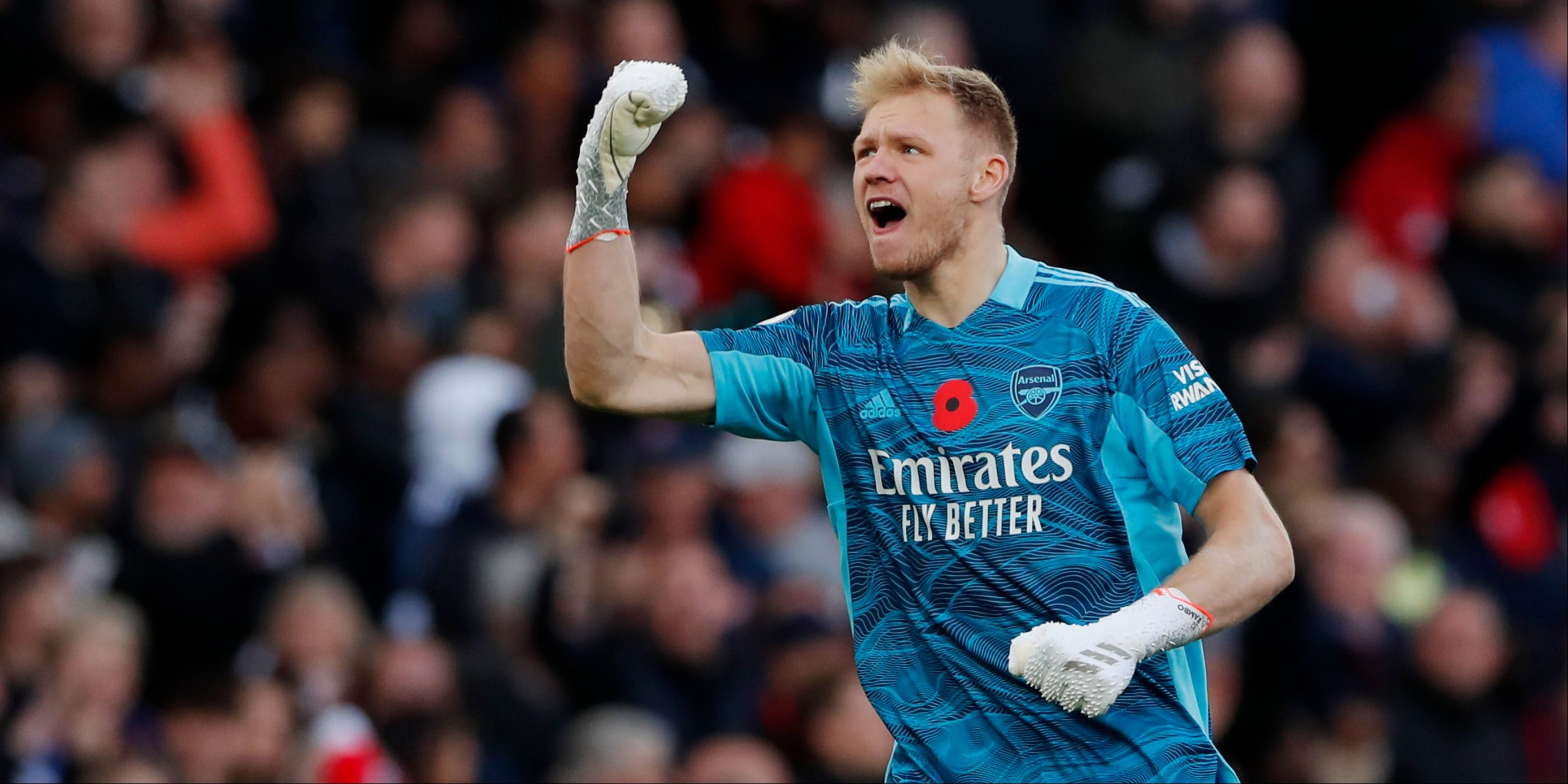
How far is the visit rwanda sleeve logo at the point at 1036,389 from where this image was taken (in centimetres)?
514

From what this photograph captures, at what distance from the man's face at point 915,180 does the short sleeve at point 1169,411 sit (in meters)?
0.49

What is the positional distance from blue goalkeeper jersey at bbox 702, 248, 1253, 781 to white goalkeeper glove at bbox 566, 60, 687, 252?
517mm

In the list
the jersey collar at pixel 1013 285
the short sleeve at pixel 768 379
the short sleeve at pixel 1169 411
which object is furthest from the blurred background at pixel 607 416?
the short sleeve at pixel 1169 411

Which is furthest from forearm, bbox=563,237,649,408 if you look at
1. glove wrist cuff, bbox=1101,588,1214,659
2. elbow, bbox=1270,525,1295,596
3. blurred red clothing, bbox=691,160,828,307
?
blurred red clothing, bbox=691,160,828,307

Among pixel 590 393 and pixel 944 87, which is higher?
pixel 944 87

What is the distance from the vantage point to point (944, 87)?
543 cm

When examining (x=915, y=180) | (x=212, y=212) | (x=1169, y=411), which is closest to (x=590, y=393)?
(x=915, y=180)

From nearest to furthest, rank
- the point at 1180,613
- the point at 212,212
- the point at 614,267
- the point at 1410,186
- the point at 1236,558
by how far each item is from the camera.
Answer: the point at 1180,613 → the point at 1236,558 → the point at 614,267 → the point at 212,212 → the point at 1410,186

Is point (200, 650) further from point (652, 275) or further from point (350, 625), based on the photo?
point (652, 275)

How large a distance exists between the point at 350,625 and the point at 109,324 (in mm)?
1662

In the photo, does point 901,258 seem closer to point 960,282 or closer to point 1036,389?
point 960,282

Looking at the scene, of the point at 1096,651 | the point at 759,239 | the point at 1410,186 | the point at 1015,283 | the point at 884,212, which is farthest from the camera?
the point at 1410,186

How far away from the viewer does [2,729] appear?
24.7 ft

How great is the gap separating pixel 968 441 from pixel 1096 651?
0.78 metres
